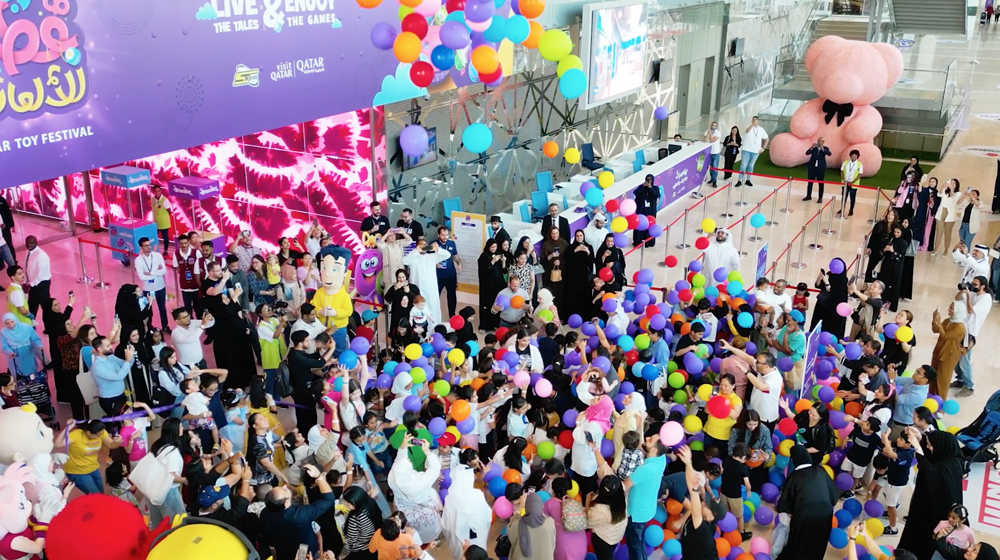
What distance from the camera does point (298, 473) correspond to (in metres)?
6.43

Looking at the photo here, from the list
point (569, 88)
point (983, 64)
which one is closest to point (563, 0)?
point (569, 88)

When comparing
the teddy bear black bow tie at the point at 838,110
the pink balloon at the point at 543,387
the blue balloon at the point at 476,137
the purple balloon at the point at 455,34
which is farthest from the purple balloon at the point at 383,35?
the teddy bear black bow tie at the point at 838,110

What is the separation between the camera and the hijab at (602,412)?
673cm

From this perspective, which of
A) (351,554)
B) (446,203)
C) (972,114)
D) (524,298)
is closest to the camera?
(351,554)

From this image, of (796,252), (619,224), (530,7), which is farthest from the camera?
(796,252)

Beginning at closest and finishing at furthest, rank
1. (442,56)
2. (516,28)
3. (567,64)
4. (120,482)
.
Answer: (120,482)
(516,28)
(442,56)
(567,64)

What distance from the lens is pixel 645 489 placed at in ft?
19.5

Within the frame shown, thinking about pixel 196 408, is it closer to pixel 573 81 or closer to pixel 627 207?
pixel 573 81

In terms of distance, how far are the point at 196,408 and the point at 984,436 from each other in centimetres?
672

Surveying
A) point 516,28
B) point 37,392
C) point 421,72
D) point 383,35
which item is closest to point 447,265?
point 421,72

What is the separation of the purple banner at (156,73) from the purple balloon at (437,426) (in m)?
4.17

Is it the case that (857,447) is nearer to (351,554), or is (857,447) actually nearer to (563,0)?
(351,554)

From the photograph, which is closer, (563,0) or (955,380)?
(955,380)

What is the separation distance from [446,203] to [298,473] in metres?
7.45
